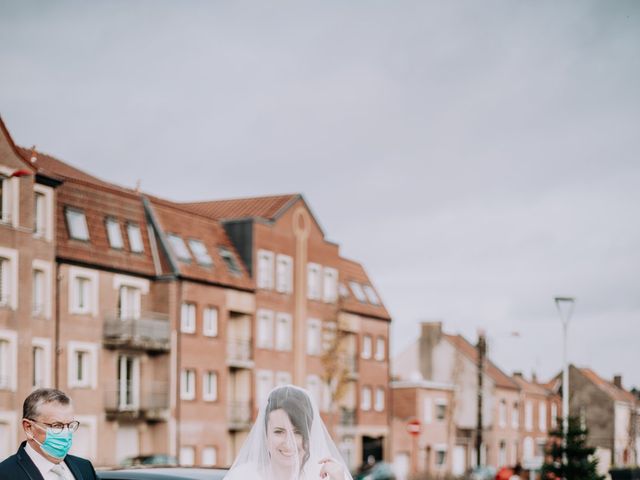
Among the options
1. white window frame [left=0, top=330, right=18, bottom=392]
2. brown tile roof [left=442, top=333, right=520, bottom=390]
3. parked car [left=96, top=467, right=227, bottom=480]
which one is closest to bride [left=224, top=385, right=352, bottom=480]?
parked car [left=96, top=467, right=227, bottom=480]

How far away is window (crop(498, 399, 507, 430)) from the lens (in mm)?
88188

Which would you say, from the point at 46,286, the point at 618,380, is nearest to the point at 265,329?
the point at 46,286

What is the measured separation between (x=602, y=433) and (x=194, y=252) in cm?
6823

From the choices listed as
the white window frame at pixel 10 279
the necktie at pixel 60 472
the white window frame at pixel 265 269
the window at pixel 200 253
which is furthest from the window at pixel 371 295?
the necktie at pixel 60 472

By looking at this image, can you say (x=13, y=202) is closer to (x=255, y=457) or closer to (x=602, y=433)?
(x=255, y=457)

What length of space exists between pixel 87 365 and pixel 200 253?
10235 millimetres

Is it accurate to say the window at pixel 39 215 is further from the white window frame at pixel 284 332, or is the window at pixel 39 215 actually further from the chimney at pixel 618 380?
the chimney at pixel 618 380

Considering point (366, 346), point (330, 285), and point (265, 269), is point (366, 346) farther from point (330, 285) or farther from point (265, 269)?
point (265, 269)

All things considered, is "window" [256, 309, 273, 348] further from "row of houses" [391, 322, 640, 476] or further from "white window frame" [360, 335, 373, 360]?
"white window frame" [360, 335, 373, 360]

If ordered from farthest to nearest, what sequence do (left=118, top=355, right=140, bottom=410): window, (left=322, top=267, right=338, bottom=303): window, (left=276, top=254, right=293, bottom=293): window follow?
(left=322, top=267, right=338, bottom=303): window < (left=276, top=254, right=293, bottom=293): window < (left=118, top=355, right=140, bottom=410): window

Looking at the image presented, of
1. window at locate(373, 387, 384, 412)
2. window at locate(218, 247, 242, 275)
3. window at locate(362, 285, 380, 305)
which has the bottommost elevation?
window at locate(373, 387, 384, 412)

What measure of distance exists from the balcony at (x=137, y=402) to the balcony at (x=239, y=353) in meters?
5.97

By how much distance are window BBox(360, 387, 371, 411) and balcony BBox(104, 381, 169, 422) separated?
21.7m

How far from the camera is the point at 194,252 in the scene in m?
54.5
